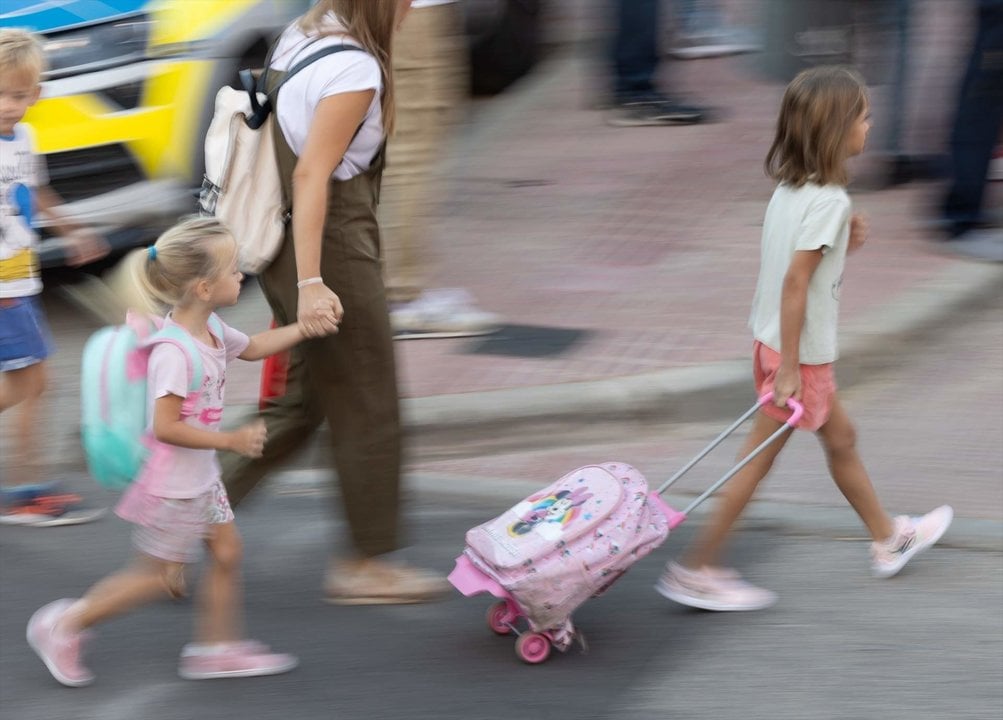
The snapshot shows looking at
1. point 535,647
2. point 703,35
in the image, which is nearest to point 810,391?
point 535,647

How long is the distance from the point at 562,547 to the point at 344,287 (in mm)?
935

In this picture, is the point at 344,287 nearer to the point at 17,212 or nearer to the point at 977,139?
the point at 17,212

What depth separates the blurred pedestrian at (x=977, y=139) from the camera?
6816 mm

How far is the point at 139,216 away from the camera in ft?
21.9

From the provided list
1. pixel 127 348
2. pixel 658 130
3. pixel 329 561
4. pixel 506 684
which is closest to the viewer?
pixel 127 348

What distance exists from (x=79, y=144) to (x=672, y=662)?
12.2 feet

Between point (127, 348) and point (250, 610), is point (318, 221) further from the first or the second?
point (250, 610)

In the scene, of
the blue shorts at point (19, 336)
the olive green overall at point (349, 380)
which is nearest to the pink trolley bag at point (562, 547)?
the olive green overall at point (349, 380)

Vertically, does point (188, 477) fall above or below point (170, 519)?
above

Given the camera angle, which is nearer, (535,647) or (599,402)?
(535,647)

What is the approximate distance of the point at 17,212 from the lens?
4.90 meters

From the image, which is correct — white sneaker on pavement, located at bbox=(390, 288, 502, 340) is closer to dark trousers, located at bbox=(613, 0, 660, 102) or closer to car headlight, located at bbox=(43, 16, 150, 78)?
car headlight, located at bbox=(43, 16, 150, 78)

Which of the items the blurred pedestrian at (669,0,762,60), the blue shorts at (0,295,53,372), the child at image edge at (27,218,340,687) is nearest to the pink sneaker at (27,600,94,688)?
the child at image edge at (27,218,340,687)

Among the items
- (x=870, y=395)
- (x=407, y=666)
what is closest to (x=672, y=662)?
Result: (x=407, y=666)
